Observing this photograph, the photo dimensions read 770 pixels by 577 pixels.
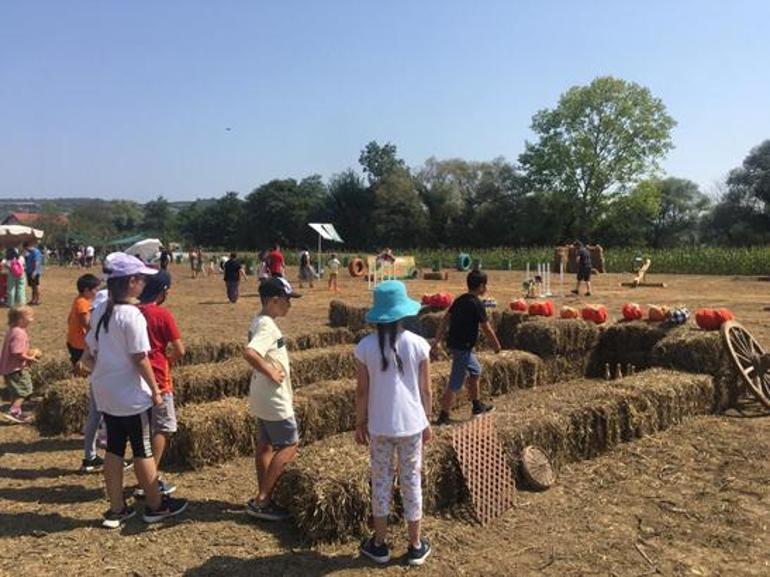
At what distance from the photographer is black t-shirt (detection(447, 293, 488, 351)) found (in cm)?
777

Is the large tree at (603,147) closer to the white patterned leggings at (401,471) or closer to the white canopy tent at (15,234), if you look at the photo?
the white canopy tent at (15,234)

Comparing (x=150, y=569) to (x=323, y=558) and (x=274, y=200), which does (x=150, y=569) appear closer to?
(x=323, y=558)

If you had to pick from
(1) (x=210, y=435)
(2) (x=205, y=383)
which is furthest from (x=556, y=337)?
(1) (x=210, y=435)

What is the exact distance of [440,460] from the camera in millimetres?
5355

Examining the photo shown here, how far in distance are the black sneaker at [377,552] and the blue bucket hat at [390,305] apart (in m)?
1.48

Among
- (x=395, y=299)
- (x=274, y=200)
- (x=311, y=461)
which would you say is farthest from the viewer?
(x=274, y=200)

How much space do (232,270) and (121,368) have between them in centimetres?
1721

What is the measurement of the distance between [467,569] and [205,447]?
3060 mm

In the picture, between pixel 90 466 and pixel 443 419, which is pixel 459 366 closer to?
pixel 443 419

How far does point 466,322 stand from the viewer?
777cm

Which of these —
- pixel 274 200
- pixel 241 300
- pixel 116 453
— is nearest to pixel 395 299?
pixel 116 453

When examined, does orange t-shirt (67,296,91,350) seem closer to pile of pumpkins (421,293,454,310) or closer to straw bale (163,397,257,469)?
straw bale (163,397,257,469)

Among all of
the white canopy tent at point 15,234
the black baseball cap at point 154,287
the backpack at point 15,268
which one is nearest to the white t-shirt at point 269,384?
the black baseball cap at point 154,287

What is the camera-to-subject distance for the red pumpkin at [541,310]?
12.0 metres
